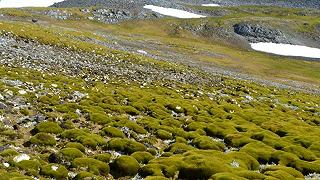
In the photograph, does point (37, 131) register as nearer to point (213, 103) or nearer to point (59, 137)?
point (59, 137)

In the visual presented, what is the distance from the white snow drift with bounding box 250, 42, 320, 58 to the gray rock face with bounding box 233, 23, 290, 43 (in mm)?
4972

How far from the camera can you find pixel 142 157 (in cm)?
2364

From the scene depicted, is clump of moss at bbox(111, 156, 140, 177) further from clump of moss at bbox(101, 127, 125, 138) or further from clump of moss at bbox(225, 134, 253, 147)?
clump of moss at bbox(225, 134, 253, 147)

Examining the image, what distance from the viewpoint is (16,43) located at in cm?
5972

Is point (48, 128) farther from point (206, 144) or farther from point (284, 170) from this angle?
point (284, 170)

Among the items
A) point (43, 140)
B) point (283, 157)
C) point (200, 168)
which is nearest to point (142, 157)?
point (200, 168)

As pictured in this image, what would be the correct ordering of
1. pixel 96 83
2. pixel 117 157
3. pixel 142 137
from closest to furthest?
pixel 117 157 → pixel 142 137 → pixel 96 83

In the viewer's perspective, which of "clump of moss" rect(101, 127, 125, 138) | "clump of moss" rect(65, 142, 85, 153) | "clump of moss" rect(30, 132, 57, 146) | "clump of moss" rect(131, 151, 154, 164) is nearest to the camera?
"clump of moss" rect(30, 132, 57, 146)

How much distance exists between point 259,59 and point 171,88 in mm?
97588

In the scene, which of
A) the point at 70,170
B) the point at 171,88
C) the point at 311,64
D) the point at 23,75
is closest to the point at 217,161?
the point at 70,170

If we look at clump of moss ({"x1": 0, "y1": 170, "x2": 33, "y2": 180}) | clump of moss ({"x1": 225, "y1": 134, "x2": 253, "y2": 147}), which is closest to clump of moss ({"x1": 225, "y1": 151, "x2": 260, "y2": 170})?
clump of moss ({"x1": 225, "y1": 134, "x2": 253, "y2": 147})

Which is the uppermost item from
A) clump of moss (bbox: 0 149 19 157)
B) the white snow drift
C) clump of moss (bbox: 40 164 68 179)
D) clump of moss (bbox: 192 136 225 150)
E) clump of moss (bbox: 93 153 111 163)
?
clump of moss (bbox: 0 149 19 157)

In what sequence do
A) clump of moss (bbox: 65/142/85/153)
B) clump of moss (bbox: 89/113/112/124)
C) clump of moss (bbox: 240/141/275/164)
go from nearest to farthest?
clump of moss (bbox: 65/142/85/153), clump of moss (bbox: 240/141/275/164), clump of moss (bbox: 89/113/112/124)

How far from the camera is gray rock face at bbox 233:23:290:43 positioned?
190 meters
